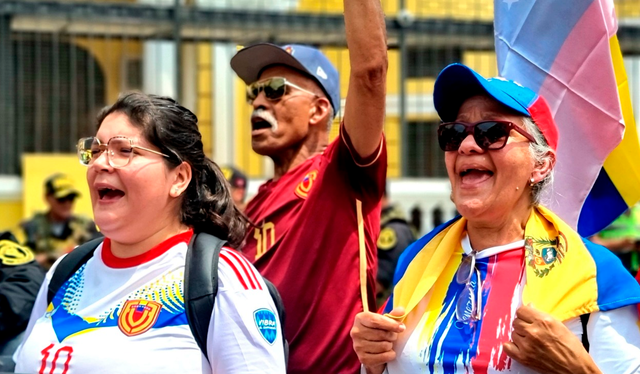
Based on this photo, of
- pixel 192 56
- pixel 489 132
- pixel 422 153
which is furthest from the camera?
pixel 422 153

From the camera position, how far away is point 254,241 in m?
3.65

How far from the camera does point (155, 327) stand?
2781 mm

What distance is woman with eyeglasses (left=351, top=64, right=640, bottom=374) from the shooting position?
8.59ft

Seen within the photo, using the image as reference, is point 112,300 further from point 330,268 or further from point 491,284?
point 491,284

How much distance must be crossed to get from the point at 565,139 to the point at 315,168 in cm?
92

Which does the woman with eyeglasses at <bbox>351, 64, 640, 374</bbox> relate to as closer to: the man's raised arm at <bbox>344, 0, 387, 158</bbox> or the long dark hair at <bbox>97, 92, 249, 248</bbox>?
the man's raised arm at <bbox>344, 0, 387, 158</bbox>

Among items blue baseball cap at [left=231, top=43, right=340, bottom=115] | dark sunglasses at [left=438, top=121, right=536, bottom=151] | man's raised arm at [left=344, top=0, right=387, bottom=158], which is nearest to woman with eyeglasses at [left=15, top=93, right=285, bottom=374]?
man's raised arm at [left=344, top=0, right=387, bottom=158]

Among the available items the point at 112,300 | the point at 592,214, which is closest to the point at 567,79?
the point at 592,214

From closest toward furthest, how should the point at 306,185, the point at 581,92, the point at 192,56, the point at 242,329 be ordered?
1. the point at 242,329
2. the point at 581,92
3. the point at 306,185
4. the point at 192,56

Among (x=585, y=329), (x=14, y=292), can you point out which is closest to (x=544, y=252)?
(x=585, y=329)

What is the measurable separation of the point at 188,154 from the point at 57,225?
5773mm

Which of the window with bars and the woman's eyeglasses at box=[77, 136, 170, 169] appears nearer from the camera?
the woman's eyeglasses at box=[77, 136, 170, 169]

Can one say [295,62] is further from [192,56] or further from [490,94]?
[192,56]

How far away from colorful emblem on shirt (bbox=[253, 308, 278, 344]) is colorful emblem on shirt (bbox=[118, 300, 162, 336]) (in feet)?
0.92
